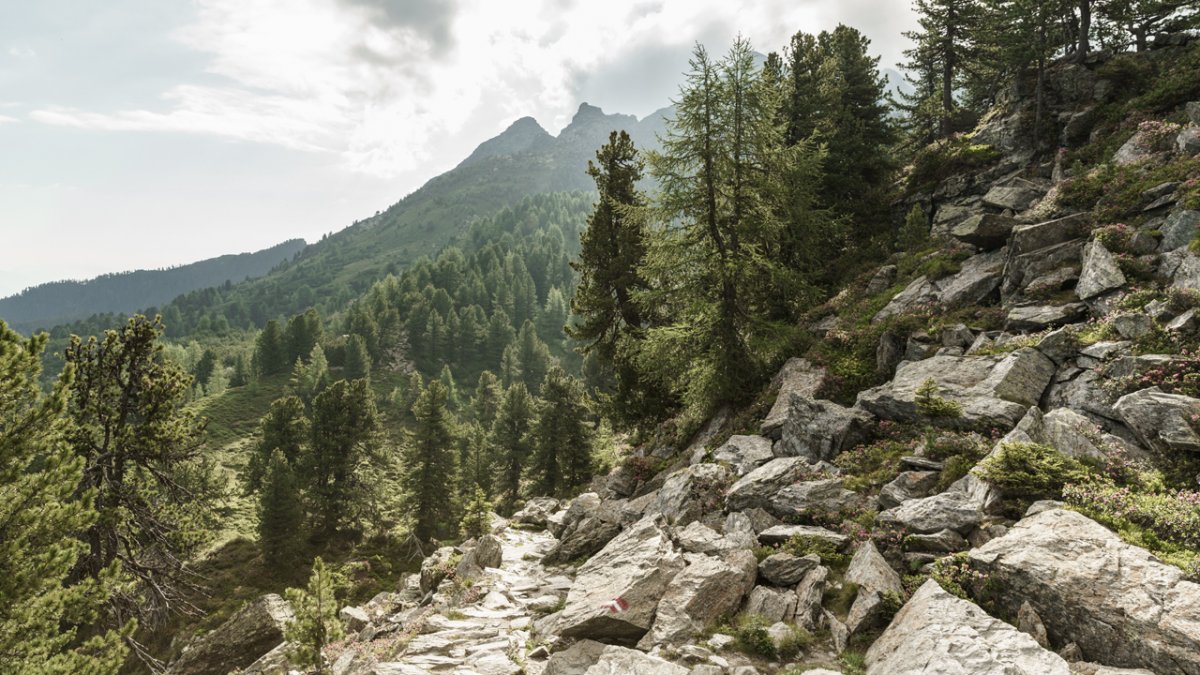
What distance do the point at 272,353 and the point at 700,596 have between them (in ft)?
418

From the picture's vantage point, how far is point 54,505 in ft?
38.2

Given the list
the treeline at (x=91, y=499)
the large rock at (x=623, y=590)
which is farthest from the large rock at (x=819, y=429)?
the treeline at (x=91, y=499)

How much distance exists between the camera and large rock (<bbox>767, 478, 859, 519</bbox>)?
40.4 feet

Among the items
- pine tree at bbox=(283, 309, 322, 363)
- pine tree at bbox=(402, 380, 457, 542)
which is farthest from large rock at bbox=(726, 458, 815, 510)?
pine tree at bbox=(283, 309, 322, 363)

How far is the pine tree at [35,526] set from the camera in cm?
1078

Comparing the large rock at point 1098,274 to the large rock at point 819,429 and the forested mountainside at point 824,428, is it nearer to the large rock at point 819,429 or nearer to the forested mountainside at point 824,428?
the forested mountainside at point 824,428

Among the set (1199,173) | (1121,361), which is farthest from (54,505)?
(1199,173)

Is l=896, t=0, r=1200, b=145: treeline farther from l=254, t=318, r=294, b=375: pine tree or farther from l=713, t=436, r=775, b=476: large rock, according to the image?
l=254, t=318, r=294, b=375: pine tree

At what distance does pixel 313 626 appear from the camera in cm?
1321

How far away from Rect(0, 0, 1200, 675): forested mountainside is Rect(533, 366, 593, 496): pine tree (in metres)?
11.8

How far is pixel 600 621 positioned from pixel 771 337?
1403 cm

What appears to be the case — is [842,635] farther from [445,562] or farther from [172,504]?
[172,504]

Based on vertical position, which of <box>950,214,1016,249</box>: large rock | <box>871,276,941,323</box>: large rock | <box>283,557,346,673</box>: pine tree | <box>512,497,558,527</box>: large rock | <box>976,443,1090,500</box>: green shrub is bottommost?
<box>512,497,558,527</box>: large rock

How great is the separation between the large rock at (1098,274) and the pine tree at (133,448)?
28.6m
